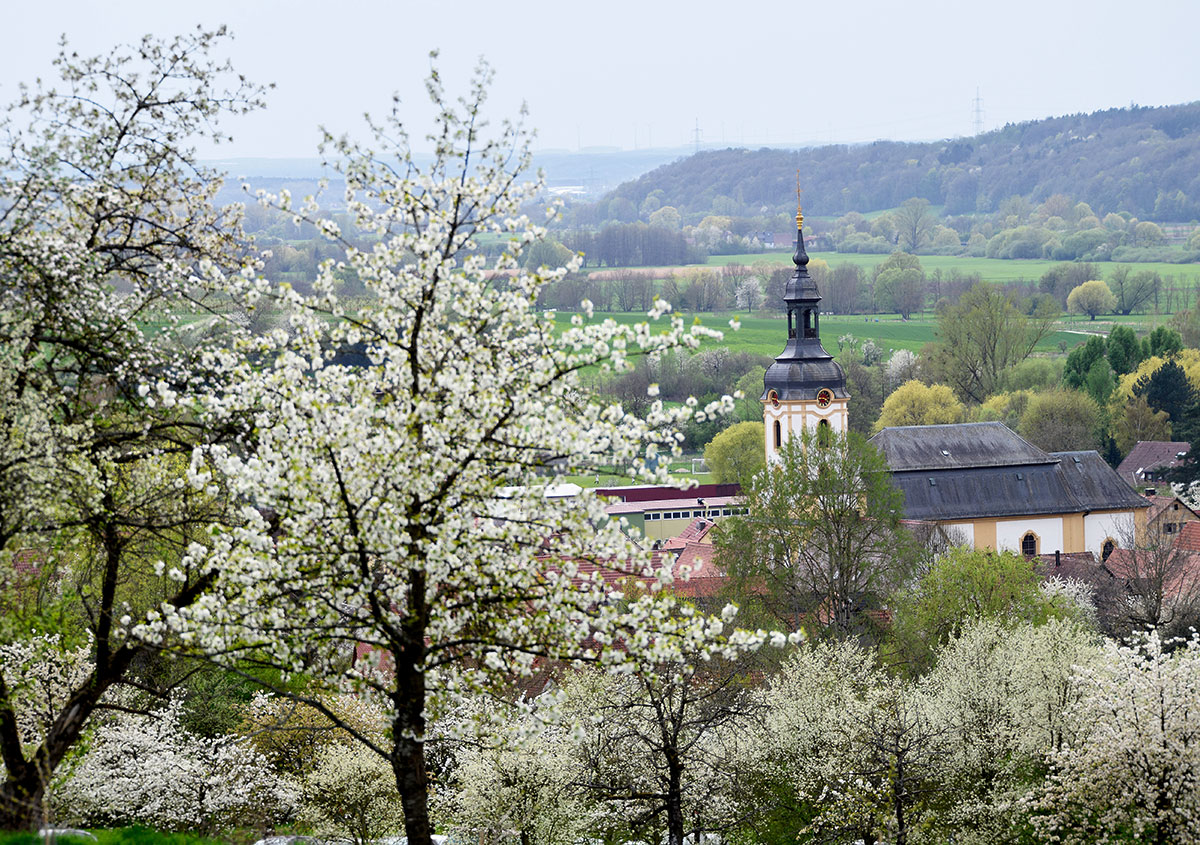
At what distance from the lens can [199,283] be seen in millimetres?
13938

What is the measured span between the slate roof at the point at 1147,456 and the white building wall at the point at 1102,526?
21748mm

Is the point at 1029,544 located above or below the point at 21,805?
below

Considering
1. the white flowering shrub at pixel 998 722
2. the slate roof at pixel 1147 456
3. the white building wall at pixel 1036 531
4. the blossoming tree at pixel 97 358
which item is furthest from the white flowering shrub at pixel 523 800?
the slate roof at pixel 1147 456

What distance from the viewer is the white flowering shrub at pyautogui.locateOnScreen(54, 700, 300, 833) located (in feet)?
93.5

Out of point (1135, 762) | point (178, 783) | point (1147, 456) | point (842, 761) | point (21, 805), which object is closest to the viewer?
point (21, 805)

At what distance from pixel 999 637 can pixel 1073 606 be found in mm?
9478

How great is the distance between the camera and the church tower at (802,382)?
194 ft

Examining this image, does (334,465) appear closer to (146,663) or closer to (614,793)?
(614,793)

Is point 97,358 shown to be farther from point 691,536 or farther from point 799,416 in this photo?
point 691,536

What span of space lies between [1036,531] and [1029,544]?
2.09ft

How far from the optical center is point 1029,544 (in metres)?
65.1

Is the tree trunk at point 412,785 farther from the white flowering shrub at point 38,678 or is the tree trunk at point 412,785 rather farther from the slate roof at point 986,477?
the slate roof at point 986,477

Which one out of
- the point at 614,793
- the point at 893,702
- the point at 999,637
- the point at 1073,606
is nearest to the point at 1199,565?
the point at 1073,606

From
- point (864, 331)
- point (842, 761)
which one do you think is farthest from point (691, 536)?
point (864, 331)
